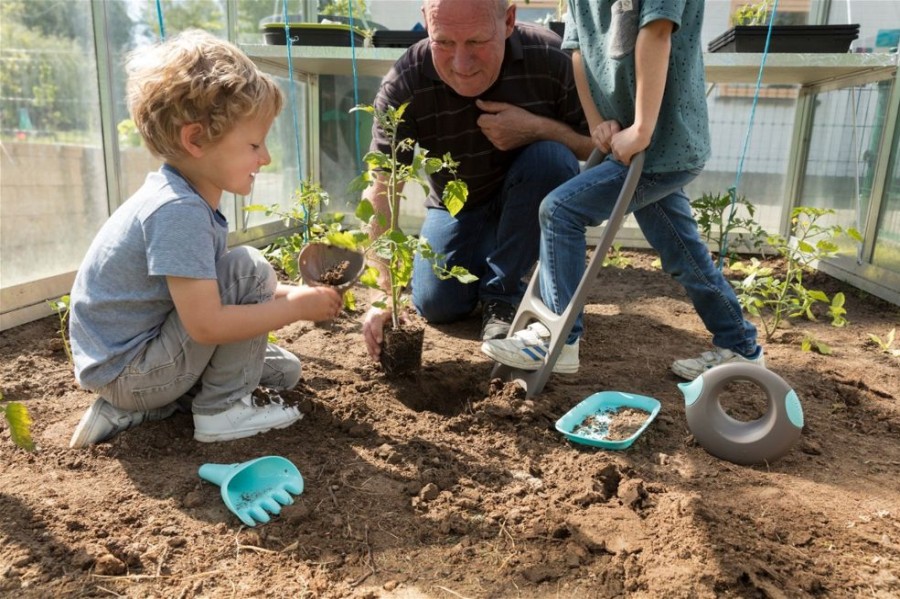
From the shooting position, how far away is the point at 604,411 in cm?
198

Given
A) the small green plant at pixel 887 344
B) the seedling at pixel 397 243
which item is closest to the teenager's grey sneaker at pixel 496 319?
the seedling at pixel 397 243

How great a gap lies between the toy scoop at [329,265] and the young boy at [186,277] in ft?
0.28

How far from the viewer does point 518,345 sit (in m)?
2.03

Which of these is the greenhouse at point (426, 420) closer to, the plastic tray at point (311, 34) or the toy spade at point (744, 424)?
the toy spade at point (744, 424)

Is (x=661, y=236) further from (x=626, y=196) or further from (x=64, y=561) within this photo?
(x=64, y=561)

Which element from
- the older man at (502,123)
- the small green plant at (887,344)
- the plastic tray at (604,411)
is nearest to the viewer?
the plastic tray at (604,411)

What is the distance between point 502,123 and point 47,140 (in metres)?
1.87

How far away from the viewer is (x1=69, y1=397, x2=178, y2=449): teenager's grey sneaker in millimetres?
1694

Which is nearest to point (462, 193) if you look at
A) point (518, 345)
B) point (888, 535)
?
point (518, 345)

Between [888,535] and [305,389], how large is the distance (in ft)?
4.99

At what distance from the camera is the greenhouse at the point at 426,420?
1.31 meters

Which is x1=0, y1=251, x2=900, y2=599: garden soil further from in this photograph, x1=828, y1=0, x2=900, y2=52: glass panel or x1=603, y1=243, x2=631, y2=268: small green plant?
x1=828, y1=0, x2=900, y2=52: glass panel

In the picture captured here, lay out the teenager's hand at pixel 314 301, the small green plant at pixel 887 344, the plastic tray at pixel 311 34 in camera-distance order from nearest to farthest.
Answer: the teenager's hand at pixel 314 301 < the small green plant at pixel 887 344 < the plastic tray at pixel 311 34

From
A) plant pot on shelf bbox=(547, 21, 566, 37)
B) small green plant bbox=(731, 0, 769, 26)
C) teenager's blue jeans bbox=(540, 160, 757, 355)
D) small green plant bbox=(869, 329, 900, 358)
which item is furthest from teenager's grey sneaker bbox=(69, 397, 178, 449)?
small green plant bbox=(731, 0, 769, 26)
